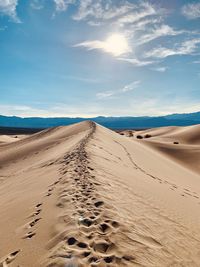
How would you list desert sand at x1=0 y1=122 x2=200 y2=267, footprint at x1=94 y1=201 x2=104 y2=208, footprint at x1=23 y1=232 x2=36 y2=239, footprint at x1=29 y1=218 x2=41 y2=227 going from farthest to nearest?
footprint at x1=94 y1=201 x2=104 y2=208, footprint at x1=29 y1=218 x2=41 y2=227, footprint at x1=23 y1=232 x2=36 y2=239, desert sand at x1=0 y1=122 x2=200 y2=267

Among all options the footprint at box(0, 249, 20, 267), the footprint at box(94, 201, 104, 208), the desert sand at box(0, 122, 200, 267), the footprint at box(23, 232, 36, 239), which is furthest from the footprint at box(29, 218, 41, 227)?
the footprint at box(94, 201, 104, 208)

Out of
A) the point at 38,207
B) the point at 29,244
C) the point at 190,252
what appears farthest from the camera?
the point at 38,207

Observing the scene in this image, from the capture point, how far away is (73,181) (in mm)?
7504

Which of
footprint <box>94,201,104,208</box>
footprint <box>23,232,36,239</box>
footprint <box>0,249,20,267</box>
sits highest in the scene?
footprint <box>94,201,104,208</box>

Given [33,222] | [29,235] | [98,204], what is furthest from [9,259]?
[98,204]

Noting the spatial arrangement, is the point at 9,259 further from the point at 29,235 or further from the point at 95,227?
the point at 95,227

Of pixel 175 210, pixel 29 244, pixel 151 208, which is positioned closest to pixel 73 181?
pixel 151 208

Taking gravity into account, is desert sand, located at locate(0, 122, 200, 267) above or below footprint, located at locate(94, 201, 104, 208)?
below

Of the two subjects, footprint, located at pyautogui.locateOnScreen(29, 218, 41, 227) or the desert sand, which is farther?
footprint, located at pyautogui.locateOnScreen(29, 218, 41, 227)

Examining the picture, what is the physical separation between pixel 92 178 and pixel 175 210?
2210mm

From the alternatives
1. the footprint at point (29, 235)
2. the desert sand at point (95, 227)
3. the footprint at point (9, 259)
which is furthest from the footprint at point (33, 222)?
the footprint at point (9, 259)

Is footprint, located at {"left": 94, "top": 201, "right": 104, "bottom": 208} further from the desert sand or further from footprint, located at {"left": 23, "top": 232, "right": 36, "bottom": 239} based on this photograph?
footprint, located at {"left": 23, "top": 232, "right": 36, "bottom": 239}

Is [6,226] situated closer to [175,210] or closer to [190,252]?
[190,252]

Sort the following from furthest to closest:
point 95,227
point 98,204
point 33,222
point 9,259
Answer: point 98,204, point 33,222, point 95,227, point 9,259
